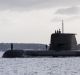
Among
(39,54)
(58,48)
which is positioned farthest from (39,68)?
(58,48)

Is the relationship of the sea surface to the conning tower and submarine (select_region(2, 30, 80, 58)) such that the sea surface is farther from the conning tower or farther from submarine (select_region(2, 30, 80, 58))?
the conning tower

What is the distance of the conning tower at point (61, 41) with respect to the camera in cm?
9444

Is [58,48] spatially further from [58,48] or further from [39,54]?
[39,54]

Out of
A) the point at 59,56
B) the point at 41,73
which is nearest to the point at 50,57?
the point at 59,56

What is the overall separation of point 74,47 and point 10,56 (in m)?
15.0

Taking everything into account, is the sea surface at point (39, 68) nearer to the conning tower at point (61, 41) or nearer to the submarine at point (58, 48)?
the submarine at point (58, 48)

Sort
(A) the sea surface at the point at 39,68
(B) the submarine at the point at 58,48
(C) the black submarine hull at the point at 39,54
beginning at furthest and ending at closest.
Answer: (B) the submarine at the point at 58,48 → (C) the black submarine hull at the point at 39,54 → (A) the sea surface at the point at 39,68

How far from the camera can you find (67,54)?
9500 centimetres

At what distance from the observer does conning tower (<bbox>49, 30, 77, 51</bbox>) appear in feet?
310

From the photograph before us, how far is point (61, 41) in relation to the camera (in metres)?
94.5

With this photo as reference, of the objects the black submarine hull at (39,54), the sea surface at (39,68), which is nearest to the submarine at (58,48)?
the black submarine hull at (39,54)

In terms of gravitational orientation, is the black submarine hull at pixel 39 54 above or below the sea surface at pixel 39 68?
above

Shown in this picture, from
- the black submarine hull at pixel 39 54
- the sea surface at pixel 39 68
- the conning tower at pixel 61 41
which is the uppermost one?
the conning tower at pixel 61 41

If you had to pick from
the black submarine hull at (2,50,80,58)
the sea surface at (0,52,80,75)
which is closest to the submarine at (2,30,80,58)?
the black submarine hull at (2,50,80,58)
